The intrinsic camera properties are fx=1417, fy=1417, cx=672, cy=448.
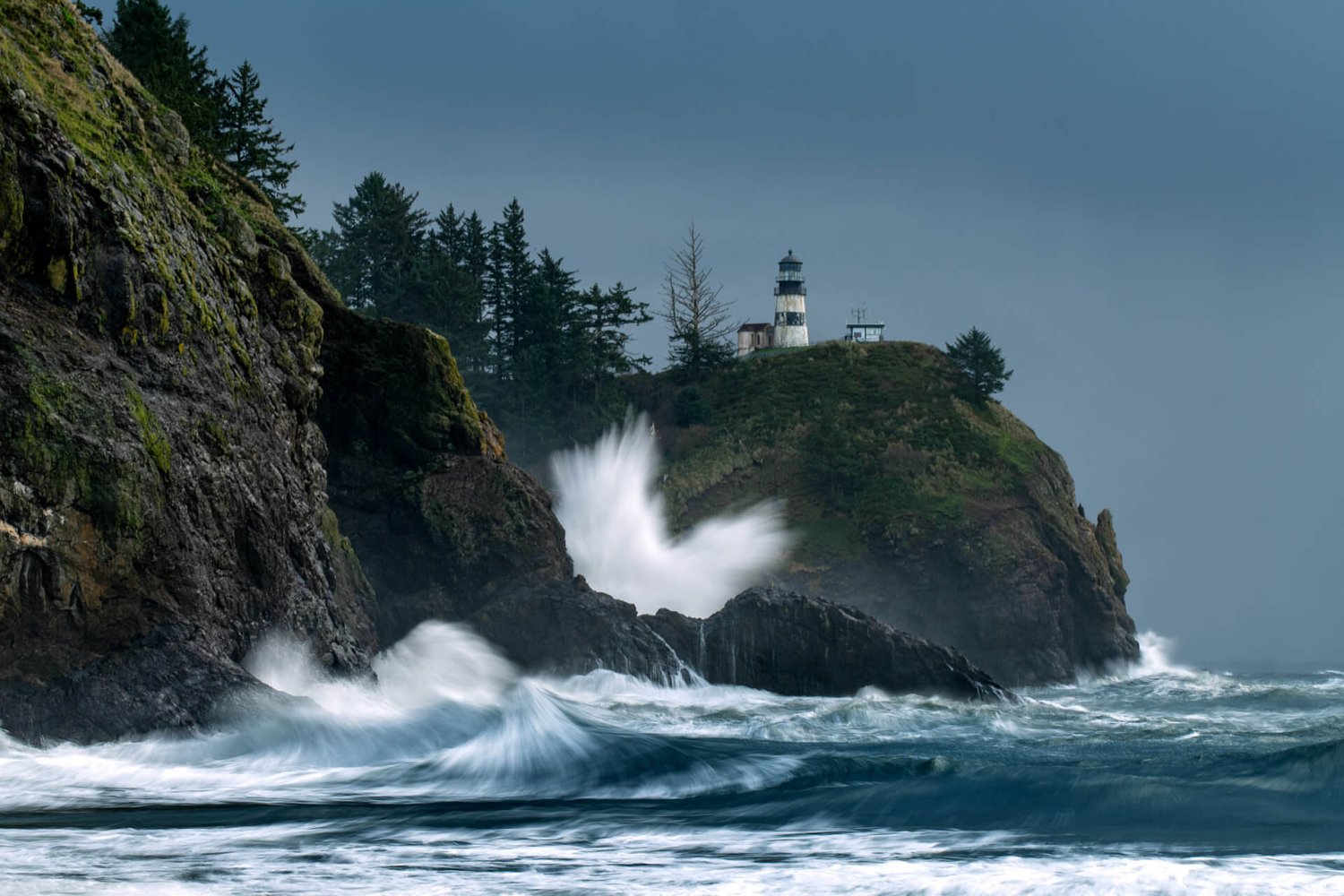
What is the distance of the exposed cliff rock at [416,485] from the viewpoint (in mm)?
36844

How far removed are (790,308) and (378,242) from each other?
34.6 m

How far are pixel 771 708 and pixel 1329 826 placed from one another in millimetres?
17477

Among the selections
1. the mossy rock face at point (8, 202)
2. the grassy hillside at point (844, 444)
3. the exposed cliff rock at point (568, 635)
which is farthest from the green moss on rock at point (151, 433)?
the grassy hillside at point (844, 444)

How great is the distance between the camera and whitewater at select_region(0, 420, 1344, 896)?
12961 millimetres

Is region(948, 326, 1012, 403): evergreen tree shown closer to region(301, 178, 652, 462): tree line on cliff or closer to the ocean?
region(301, 178, 652, 462): tree line on cliff

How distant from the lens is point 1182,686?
162ft

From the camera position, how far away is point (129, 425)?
22.1m

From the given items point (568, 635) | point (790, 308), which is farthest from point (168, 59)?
point (790, 308)

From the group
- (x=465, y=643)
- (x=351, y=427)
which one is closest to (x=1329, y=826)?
(x=465, y=643)

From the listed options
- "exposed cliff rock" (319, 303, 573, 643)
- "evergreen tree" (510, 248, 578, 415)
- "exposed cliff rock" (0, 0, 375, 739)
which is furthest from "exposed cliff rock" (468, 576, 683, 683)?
"evergreen tree" (510, 248, 578, 415)

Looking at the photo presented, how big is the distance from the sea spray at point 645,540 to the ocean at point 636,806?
25376mm

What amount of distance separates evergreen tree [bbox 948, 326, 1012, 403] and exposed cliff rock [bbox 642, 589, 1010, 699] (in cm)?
3589

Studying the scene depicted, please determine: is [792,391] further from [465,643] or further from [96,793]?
[96,793]

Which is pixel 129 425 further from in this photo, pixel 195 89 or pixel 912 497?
pixel 912 497
